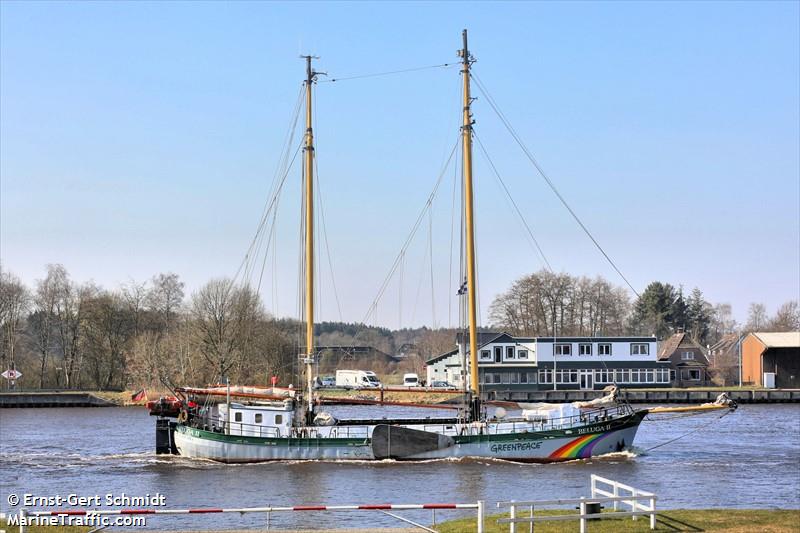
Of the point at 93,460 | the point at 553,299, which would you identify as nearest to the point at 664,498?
the point at 93,460

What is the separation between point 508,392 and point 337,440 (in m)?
59.6

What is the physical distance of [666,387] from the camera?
377 feet

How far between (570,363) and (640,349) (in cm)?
818

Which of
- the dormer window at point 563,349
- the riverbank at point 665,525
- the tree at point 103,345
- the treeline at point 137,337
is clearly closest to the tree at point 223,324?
the treeline at point 137,337

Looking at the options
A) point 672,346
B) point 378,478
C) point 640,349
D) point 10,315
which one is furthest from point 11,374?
point 378,478

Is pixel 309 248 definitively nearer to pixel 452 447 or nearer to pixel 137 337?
pixel 452 447

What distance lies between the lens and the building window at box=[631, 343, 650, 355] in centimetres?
11456

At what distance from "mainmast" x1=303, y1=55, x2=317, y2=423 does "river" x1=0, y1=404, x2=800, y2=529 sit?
4744 millimetres

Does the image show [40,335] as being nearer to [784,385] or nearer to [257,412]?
[257,412]

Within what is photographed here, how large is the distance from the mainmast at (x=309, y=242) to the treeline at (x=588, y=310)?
254 ft

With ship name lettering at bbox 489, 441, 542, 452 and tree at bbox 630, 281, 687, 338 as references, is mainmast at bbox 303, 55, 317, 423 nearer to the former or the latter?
ship name lettering at bbox 489, 441, 542, 452

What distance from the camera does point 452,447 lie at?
167 feet

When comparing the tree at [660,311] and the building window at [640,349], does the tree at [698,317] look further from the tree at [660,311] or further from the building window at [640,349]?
the building window at [640,349]

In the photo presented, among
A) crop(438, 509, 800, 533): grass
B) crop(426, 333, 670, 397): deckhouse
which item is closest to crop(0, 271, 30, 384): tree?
crop(426, 333, 670, 397): deckhouse
